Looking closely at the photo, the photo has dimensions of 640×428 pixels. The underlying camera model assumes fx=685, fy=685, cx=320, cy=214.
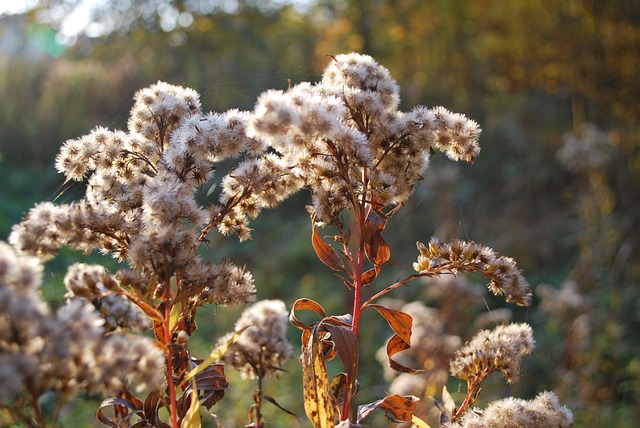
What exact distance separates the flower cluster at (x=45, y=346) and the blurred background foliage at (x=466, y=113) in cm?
95

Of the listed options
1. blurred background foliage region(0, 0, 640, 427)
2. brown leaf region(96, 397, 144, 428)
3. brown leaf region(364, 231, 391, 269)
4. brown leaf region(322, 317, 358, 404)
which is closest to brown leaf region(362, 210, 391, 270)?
brown leaf region(364, 231, 391, 269)

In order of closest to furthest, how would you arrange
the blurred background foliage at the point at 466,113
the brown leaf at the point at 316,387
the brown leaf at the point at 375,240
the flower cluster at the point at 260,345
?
the brown leaf at the point at 316,387 < the brown leaf at the point at 375,240 < the flower cluster at the point at 260,345 < the blurred background foliage at the point at 466,113

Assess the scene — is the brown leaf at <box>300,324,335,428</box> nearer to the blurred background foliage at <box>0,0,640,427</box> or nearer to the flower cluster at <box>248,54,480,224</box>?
the flower cluster at <box>248,54,480,224</box>

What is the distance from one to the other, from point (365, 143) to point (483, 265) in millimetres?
268

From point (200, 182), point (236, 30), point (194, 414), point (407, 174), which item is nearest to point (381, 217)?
point (407, 174)

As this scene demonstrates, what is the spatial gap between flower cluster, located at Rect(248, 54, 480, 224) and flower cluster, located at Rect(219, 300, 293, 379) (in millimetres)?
221

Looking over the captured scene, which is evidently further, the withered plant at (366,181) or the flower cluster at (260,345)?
the flower cluster at (260,345)

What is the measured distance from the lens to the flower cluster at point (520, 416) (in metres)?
0.87

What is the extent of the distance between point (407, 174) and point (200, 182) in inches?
12.0

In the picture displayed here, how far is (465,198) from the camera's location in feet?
18.6

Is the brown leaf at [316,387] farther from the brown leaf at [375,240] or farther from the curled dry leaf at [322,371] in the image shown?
the brown leaf at [375,240]

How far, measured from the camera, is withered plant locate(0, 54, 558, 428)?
0.83 m

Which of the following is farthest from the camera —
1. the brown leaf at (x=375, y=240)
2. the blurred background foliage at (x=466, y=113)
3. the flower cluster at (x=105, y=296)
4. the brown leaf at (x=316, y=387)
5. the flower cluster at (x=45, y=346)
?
the blurred background foliage at (x=466, y=113)

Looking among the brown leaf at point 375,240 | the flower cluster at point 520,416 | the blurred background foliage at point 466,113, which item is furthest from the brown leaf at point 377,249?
the blurred background foliage at point 466,113
